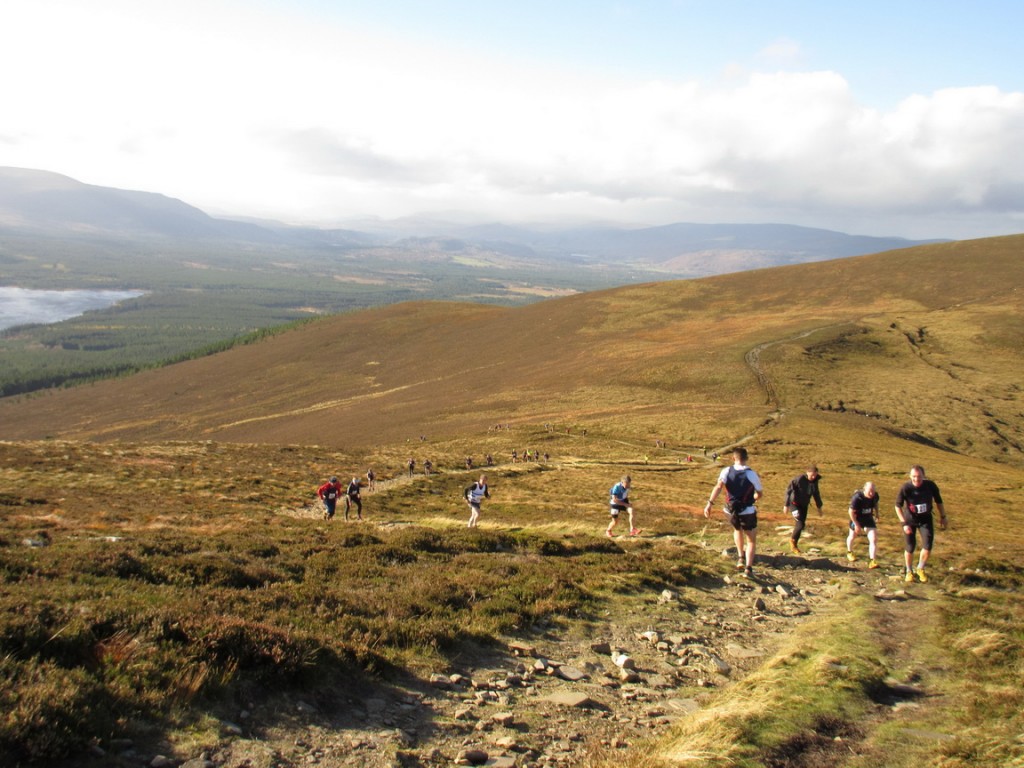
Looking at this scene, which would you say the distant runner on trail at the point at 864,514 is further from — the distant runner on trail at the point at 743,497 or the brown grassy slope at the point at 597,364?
the brown grassy slope at the point at 597,364

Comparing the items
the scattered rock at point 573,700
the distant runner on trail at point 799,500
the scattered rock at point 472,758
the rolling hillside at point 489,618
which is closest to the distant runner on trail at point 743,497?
the rolling hillside at point 489,618

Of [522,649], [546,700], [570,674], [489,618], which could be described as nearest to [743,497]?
[489,618]

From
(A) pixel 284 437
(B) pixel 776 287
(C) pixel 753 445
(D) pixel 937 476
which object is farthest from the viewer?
(B) pixel 776 287

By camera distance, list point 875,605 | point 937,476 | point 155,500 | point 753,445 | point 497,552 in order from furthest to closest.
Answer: point 753,445
point 937,476
point 155,500
point 497,552
point 875,605

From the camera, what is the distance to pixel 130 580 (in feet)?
34.0

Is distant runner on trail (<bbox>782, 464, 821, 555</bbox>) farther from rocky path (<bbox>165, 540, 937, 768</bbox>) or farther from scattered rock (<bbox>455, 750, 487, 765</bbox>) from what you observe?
A: scattered rock (<bbox>455, 750, 487, 765</bbox>)

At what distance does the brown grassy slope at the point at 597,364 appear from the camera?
67438mm

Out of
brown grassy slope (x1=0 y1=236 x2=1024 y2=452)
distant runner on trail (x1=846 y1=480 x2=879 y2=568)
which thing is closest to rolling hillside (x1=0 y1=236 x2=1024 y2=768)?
distant runner on trail (x1=846 y1=480 x2=879 y2=568)

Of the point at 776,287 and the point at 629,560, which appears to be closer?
the point at 629,560

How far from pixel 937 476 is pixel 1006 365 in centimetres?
4819

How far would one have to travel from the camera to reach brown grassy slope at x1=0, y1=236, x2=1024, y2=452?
221 ft

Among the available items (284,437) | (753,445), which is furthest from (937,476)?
(284,437)

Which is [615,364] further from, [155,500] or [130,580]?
[130,580]

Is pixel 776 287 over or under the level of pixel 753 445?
over
